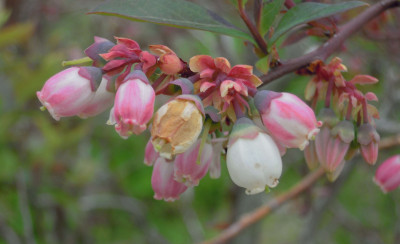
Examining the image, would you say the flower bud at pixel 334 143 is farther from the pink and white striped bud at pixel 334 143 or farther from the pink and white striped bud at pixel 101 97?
the pink and white striped bud at pixel 101 97

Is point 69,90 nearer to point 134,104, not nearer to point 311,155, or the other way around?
point 134,104

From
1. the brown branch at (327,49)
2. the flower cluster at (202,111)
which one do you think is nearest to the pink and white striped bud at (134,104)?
the flower cluster at (202,111)

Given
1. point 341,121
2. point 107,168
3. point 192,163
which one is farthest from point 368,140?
point 107,168

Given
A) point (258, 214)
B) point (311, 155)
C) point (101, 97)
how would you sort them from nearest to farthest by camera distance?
point (101, 97)
point (311, 155)
point (258, 214)

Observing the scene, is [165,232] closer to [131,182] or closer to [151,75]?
[131,182]

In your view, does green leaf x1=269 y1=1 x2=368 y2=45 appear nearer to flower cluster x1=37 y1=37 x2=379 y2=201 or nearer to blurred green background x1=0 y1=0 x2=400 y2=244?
flower cluster x1=37 y1=37 x2=379 y2=201

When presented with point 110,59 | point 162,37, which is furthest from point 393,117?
point 110,59

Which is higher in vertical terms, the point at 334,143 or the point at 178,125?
the point at 178,125

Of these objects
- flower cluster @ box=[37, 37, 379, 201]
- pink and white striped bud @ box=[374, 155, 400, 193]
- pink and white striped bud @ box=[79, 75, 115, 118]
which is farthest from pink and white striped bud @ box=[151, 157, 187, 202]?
pink and white striped bud @ box=[374, 155, 400, 193]
